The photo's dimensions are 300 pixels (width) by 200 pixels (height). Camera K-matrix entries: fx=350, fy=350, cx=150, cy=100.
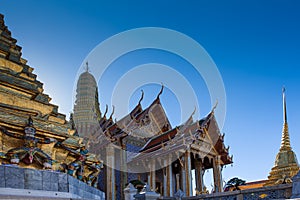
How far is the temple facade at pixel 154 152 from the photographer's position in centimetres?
1523

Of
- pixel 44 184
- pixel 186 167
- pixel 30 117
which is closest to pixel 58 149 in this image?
pixel 30 117

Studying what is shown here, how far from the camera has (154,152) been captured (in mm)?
15648

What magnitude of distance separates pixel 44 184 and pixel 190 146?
37.7 feet

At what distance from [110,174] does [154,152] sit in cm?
223

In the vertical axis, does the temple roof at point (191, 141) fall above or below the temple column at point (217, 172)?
above

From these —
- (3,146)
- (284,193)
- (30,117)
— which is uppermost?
(30,117)

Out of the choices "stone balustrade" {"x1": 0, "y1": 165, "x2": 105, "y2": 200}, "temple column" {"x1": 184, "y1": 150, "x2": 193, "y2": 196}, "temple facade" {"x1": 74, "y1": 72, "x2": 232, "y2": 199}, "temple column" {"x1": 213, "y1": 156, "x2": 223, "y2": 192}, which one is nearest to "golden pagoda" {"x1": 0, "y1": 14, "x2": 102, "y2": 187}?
"stone balustrade" {"x1": 0, "y1": 165, "x2": 105, "y2": 200}

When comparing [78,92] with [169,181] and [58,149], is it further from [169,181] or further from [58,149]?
[58,149]

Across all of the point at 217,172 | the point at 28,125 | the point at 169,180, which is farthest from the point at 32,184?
the point at 217,172

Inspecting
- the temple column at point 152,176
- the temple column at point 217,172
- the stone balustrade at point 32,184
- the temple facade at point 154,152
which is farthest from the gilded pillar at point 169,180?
the stone balustrade at point 32,184

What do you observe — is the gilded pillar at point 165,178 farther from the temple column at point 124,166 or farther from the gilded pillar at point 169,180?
the temple column at point 124,166

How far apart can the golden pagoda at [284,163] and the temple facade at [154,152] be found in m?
3.11

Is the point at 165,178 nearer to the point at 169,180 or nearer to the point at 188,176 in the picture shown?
the point at 169,180

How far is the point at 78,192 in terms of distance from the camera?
461 centimetres
